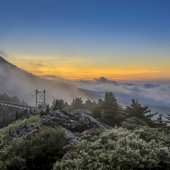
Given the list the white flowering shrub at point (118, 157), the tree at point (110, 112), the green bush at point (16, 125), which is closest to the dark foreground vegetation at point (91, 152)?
the white flowering shrub at point (118, 157)

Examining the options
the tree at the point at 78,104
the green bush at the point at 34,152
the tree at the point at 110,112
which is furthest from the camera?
the tree at the point at 78,104

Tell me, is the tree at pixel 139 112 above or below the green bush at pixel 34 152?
above

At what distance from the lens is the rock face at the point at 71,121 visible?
18281 millimetres

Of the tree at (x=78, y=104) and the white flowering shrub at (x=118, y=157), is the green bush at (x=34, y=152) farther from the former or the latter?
the tree at (x=78, y=104)

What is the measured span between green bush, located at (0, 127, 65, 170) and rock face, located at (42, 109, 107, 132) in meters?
5.53

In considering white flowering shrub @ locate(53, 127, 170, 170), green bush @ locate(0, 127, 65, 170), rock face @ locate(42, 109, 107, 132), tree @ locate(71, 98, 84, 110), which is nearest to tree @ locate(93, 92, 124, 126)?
rock face @ locate(42, 109, 107, 132)

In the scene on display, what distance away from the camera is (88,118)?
19.9 meters

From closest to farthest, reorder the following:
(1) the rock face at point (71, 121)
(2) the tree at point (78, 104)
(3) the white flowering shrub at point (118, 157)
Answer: (3) the white flowering shrub at point (118, 157) < (1) the rock face at point (71, 121) < (2) the tree at point (78, 104)

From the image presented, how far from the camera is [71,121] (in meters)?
19.0

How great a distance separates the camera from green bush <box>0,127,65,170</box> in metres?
11.4

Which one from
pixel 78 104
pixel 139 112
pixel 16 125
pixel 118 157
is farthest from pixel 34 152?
pixel 78 104

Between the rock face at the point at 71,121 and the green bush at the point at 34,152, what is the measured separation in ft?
18.2

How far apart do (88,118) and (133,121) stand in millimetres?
3738

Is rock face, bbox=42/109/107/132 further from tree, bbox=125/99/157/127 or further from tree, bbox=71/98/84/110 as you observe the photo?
tree, bbox=71/98/84/110
